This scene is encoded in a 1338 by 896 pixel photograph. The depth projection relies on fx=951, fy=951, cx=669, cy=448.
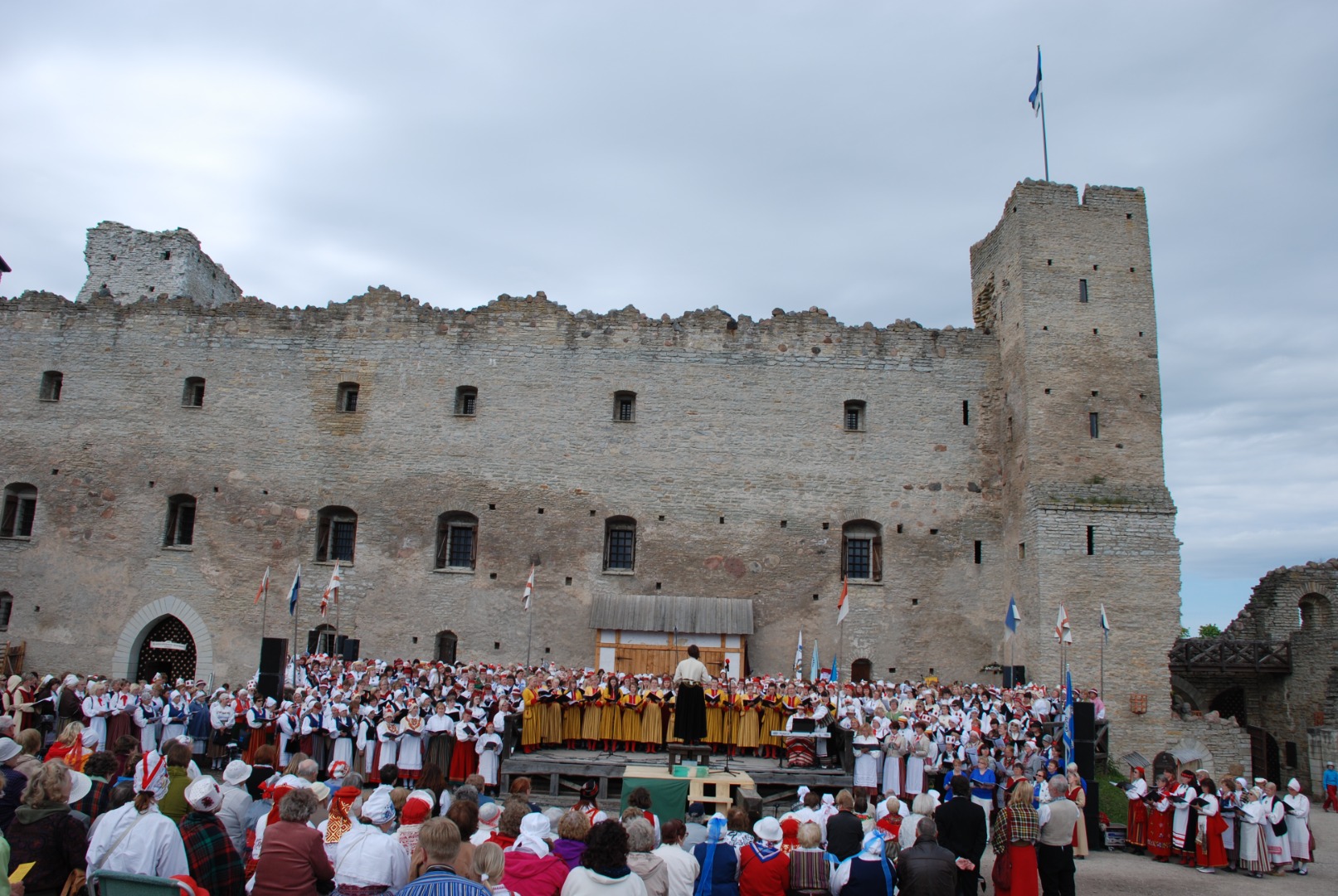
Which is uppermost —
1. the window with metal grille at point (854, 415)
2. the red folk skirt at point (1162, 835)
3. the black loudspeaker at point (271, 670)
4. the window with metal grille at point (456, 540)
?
the window with metal grille at point (854, 415)

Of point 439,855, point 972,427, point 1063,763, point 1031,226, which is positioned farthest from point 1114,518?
point 439,855

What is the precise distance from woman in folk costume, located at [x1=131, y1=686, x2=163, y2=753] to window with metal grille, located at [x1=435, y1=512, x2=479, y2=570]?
334 inches

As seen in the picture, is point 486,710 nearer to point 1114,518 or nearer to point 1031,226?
point 1114,518

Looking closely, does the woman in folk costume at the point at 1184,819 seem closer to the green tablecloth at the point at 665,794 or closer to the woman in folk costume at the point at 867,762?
the woman in folk costume at the point at 867,762

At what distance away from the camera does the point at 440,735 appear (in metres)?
15.2

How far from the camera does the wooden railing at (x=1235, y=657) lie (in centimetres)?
2620

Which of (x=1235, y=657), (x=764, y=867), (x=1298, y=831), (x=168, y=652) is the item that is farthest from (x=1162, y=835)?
(x=168, y=652)

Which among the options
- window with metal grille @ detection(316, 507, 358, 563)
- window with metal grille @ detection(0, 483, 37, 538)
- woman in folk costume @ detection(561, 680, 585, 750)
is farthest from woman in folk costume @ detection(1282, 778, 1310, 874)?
window with metal grille @ detection(0, 483, 37, 538)

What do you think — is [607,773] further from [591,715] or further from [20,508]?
[20,508]

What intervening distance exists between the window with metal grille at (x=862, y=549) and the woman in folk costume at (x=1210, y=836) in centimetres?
1128

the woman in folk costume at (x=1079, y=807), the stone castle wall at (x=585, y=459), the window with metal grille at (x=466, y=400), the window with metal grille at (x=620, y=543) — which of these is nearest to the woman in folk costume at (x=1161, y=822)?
the woman in folk costume at (x=1079, y=807)

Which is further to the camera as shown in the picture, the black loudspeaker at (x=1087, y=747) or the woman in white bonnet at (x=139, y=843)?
the black loudspeaker at (x=1087, y=747)

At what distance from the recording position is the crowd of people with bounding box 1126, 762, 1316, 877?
1274 centimetres

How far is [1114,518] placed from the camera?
22.0 m
